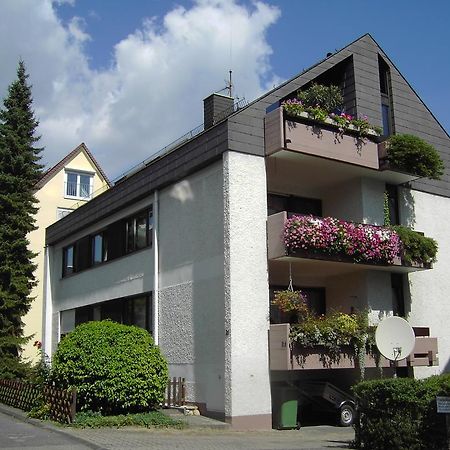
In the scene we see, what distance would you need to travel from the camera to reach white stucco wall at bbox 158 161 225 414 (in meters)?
16.1

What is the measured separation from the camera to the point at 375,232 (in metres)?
16.9

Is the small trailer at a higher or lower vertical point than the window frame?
lower

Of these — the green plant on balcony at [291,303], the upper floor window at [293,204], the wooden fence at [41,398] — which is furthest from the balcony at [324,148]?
the wooden fence at [41,398]

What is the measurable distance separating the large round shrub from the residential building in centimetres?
162

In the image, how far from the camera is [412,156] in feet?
58.0

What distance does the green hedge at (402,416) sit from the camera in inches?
436

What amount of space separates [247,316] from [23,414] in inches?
259

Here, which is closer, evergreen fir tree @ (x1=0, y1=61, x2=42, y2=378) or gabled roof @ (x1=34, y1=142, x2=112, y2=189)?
evergreen fir tree @ (x1=0, y1=61, x2=42, y2=378)

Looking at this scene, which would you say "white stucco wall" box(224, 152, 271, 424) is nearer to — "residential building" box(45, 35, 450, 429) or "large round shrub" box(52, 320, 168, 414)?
"residential building" box(45, 35, 450, 429)

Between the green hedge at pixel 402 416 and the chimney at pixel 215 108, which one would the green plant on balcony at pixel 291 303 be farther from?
the chimney at pixel 215 108

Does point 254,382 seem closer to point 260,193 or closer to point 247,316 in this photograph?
point 247,316

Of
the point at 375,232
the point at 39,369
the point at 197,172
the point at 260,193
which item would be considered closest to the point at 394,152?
the point at 375,232

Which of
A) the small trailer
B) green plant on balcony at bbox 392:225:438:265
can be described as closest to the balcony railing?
the small trailer

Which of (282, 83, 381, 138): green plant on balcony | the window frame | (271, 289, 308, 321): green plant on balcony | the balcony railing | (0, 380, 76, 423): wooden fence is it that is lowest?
(0, 380, 76, 423): wooden fence
